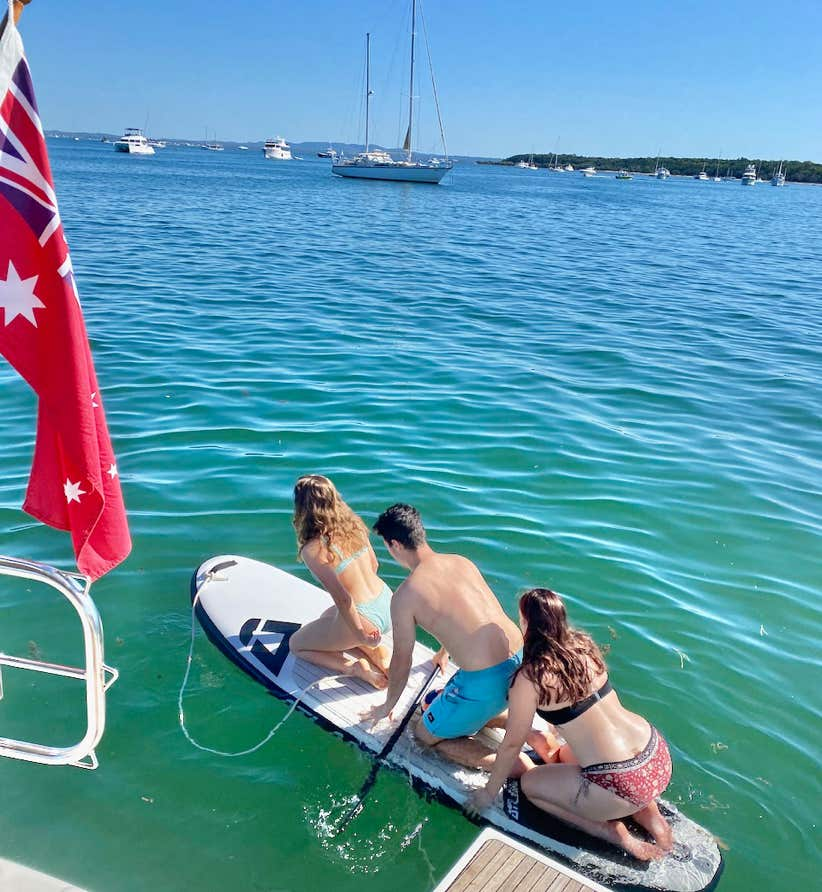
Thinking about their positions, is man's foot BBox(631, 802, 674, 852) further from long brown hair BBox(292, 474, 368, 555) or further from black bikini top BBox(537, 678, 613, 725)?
long brown hair BBox(292, 474, 368, 555)

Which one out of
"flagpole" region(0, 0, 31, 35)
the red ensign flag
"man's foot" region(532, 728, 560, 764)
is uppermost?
"flagpole" region(0, 0, 31, 35)

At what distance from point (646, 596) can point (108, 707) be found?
4.60 metres

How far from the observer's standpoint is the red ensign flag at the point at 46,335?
3242 mm

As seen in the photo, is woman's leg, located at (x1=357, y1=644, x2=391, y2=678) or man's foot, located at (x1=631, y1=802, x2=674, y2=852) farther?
woman's leg, located at (x1=357, y1=644, x2=391, y2=678)

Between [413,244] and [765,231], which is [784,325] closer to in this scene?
[413,244]

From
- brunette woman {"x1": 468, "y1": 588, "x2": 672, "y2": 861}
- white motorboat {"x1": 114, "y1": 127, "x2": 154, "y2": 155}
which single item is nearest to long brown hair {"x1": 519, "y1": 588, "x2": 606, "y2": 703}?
brunette woman {"x1": 468, "y1": 588, "x2": 672, "y2": 861}

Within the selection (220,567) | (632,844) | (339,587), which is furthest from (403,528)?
(220,567)

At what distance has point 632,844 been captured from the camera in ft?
14.5

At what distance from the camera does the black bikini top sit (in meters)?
4.38

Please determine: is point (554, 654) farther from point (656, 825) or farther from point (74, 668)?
point (74, 668)

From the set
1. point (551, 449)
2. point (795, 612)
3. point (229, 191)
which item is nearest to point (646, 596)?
point (795, 612)

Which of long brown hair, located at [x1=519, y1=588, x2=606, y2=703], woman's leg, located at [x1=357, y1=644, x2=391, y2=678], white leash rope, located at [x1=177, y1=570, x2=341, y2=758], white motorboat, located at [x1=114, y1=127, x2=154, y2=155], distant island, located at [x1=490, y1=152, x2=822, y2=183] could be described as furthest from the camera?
distant island, located at [x1=490, y1=152, x2=822, y2=183]

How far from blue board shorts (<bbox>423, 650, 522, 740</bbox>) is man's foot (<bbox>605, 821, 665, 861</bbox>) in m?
0.90

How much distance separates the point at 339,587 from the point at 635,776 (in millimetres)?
2239
